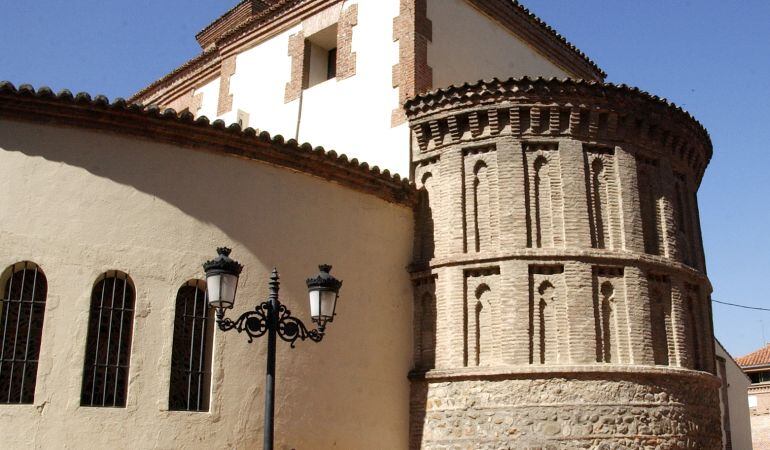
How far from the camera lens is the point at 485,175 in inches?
496

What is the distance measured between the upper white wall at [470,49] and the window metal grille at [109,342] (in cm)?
661

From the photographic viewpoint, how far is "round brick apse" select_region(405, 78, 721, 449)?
11.3 m

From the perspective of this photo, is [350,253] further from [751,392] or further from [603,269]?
[751,392]

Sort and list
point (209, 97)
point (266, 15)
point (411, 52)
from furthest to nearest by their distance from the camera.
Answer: point (209, 97) → point (266, 15) → point (411, 52)

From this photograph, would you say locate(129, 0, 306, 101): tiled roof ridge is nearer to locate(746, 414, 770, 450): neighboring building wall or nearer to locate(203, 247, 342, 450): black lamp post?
locate(203, 247, 342, 450): black lamp post

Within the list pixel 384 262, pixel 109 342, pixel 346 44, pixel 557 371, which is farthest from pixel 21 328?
pixel 346 44

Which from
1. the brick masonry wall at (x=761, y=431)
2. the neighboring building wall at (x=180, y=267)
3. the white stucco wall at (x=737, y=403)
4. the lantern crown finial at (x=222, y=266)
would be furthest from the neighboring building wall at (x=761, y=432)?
the lantern crown finial at (x=222, y=266)

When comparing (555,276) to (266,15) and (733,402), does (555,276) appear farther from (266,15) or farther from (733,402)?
(733,402)

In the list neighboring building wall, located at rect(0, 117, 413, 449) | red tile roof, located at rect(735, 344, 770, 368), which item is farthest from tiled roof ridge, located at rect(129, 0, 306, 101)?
red tile roof, located at rect(735, 344, 770, 368)

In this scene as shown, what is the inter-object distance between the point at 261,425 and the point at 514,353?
3.55 metres

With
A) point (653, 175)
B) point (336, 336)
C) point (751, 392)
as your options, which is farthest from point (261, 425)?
point (751, 392)

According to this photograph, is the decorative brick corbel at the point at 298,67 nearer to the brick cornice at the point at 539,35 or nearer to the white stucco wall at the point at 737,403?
the brick cornice at the point at 539,35

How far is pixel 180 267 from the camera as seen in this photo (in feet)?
33.3

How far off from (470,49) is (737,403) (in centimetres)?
1290
